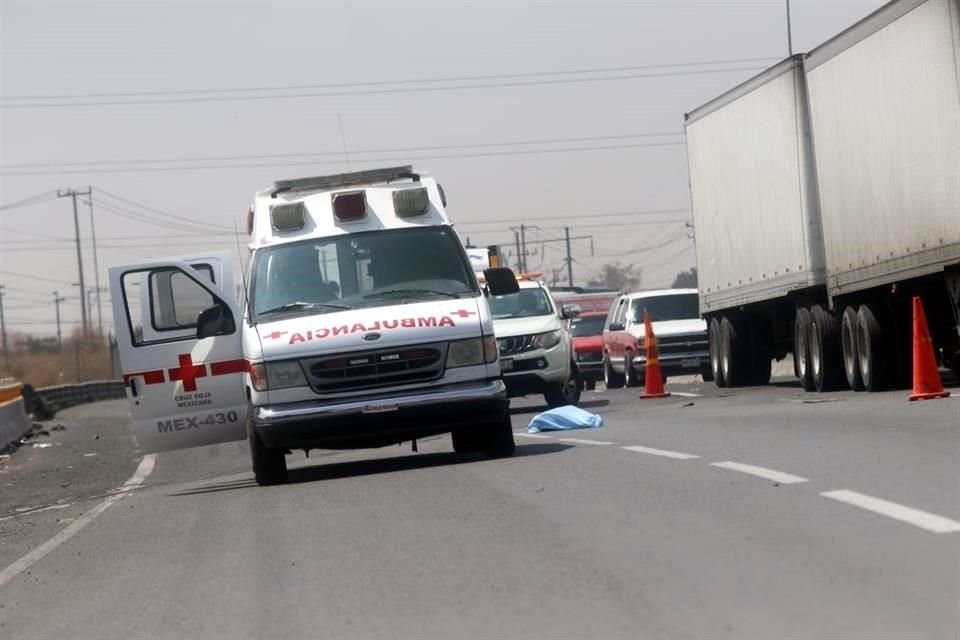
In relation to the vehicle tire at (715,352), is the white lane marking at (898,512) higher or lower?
lower

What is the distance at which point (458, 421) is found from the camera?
44.1ft

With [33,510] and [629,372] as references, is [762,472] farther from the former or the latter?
[629,372]

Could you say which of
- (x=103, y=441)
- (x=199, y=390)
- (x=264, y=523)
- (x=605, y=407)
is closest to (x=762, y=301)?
(x=605, y=407)

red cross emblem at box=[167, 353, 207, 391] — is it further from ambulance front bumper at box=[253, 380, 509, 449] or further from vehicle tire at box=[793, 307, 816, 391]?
vehicle tire at box=[793, 307, 816, 391]

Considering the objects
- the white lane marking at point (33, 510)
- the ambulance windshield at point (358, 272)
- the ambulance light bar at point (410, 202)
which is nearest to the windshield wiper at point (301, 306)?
the ambulance windshield at point (358, 272)

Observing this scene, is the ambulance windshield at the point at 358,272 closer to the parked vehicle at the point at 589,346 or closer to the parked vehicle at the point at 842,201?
A: the parked vehicle at the point at 842,201

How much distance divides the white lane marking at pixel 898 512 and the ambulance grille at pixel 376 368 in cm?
469

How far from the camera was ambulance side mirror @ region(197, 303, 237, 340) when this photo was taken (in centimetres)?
1434

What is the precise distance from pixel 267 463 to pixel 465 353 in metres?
1.80

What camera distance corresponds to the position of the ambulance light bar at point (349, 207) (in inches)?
575

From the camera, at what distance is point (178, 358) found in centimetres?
1470

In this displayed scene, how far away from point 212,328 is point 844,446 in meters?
5.22

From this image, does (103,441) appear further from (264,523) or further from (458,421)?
(264,523)

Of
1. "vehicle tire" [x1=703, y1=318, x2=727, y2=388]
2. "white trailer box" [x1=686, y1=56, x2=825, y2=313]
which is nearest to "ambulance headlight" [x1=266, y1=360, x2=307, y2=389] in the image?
"white trailer box" [x1=686, y1=56, x2=825, y2=313]
